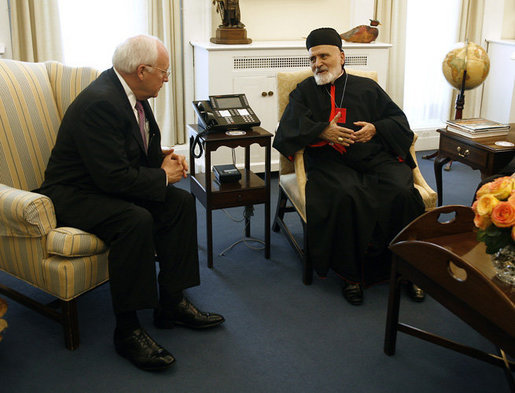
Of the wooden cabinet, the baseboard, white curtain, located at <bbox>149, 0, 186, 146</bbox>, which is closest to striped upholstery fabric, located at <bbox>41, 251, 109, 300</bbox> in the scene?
the wooden cabinet

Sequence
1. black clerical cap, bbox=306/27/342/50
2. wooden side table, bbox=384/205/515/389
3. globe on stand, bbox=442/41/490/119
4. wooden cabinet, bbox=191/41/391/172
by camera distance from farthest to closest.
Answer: globe on stand, bbox=442/41/490/119 < wooden cabinet, bbox=191/41/391/172 < black clerical cap, bbox=306/27/342/50 < wooden side table, bbox=384/205/515/389

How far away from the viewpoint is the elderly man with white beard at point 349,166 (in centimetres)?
290

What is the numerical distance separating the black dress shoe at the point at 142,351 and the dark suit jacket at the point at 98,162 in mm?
491

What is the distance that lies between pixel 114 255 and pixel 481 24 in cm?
449

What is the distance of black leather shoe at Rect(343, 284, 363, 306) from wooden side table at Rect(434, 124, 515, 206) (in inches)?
45.5

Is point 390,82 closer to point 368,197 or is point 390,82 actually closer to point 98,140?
point 368,197

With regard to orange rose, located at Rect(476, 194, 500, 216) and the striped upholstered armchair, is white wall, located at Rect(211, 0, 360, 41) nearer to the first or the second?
the striped upholstered armchair

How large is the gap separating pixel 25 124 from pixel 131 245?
83 cm

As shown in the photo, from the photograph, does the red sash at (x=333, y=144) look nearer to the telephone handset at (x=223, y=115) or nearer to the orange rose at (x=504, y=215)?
the telephone handset at (x=223, y=115)

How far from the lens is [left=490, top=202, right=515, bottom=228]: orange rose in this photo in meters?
1.85

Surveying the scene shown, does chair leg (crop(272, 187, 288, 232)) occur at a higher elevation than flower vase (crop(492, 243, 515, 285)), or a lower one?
lower

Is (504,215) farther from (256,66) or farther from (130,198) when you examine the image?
(256,66)

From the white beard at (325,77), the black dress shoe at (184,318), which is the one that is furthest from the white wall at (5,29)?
the black dress shoe at (184,318)

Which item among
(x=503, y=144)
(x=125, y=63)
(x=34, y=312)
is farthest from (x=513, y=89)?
(x=34, y=312)
